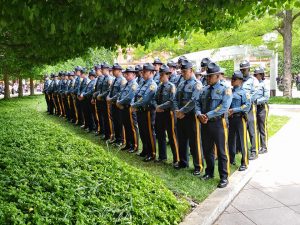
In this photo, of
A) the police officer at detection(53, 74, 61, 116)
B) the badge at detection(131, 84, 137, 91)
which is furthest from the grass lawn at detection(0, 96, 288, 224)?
the police officer at detection(53, 74, 61, 116)

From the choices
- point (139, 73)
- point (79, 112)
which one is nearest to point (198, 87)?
point (139, 73)

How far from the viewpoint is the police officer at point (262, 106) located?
351 inches

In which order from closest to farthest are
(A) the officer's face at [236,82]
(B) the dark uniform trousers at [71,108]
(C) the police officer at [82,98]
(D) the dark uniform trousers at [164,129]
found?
(A) the officer's face at [236,82] → (D) the dark uniform trousers at [164,129] → (C) the police officer at [82,98] → (B) the dark uniform trousers at [71,108]

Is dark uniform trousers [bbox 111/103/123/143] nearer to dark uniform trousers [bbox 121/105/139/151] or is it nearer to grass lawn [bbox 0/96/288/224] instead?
dark uniform trousers [bbox 121/105/139/151]

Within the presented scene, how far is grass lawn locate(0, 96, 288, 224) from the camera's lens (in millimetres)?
4152

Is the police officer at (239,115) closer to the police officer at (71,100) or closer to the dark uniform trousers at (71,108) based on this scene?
the police officer at (71,100)

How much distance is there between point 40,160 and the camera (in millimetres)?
5977

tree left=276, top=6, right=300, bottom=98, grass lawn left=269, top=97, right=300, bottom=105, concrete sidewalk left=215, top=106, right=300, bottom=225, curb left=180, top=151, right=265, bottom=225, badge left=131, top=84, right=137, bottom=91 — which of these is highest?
tree left=276, top=6, right=300, bottom=98

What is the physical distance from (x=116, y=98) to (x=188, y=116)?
3261 millimetres

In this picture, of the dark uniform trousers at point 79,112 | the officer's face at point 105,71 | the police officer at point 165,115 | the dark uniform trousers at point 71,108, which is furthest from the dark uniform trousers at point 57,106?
the police officer at point 165,115

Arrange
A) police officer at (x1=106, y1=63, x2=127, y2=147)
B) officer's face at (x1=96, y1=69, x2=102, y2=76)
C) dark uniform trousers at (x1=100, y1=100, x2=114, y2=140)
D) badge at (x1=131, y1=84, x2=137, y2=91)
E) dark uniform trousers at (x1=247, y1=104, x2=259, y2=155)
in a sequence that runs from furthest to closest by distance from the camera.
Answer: officer's face at (x1=96, y1=69, x2=102, y2=76) → dark uniform trousers at (x1=100, y1=100, x2=114, y2=140) → police officer at (x1=106, y1=63, x2=127, y2=147) → badge at (x1=131, y1=84, x2=137, y2=91) → dark uniform trousers at (x1=247, y1=104, x2=259, y2=155)

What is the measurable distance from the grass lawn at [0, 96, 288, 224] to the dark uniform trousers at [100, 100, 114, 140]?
302cm

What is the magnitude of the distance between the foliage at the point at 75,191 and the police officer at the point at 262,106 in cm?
377

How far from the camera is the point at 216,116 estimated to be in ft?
21.9
